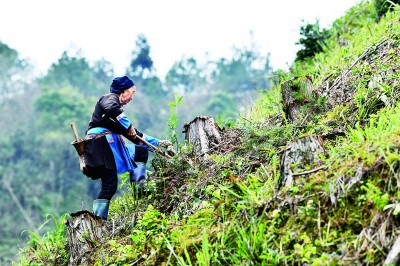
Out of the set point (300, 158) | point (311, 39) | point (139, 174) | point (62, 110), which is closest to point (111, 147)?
point (139, 174)

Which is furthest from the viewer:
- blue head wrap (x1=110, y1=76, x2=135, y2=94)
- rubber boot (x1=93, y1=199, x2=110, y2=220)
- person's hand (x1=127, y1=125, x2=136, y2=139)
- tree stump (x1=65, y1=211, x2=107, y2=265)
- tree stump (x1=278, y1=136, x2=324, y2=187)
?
blue head wrap (x1=110, y1=76, x2=135, y2=94)

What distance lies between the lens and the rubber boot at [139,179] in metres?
5.79

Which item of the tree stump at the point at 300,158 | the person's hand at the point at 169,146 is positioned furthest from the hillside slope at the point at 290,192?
the person's hand at the point at 169,146

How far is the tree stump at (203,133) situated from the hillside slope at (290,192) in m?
0.13

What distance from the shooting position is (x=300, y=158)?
3.89m

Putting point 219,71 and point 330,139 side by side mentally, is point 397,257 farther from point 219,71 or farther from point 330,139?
point 219,71

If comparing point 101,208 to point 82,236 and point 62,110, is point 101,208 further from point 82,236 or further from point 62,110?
point 62,110

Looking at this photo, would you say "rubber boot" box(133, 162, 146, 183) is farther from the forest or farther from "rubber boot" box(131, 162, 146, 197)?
the forest

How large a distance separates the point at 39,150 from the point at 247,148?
43.3 meters

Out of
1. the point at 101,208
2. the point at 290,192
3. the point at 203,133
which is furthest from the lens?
the point at 203,133

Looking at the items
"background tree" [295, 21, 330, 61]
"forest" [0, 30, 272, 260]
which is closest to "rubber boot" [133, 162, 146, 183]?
"background tree" [295, 21, 330, 61]

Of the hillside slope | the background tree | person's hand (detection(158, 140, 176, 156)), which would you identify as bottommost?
the hillside slope

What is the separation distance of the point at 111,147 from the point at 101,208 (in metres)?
0.67

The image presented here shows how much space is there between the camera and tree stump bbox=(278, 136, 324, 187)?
3.84 metres
